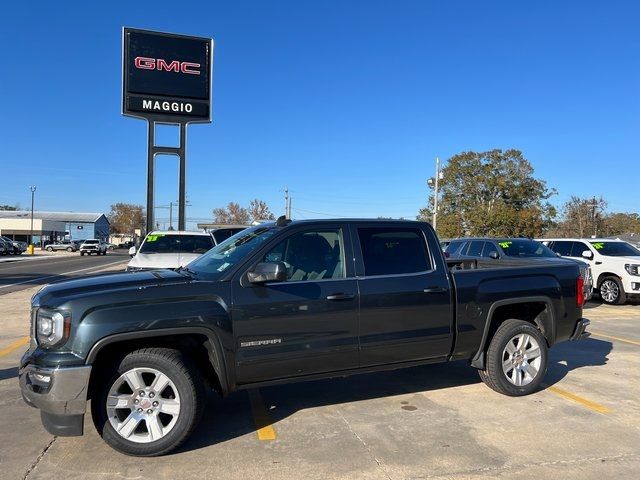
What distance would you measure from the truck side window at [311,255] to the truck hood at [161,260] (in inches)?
264

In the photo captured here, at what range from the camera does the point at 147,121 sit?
20.7m

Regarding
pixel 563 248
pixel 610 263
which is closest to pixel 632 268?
pixel 610 263

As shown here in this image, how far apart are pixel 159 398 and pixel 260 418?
1.16 meters

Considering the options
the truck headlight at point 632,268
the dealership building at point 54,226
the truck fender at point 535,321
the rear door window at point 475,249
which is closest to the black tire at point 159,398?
the truck fender at point 535,321

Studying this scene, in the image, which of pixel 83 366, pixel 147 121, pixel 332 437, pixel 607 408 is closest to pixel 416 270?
pixel 332 437

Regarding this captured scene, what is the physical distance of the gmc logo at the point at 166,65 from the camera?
67.2 feet

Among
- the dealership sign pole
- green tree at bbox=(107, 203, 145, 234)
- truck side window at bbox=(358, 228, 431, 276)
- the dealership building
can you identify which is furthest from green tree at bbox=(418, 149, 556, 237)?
green tree at bbox=(107, 203, 145, 234)

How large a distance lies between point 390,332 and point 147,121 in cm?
Answer: 1839

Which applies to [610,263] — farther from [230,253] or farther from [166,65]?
[166,65]

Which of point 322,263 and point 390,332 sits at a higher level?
point 322,263

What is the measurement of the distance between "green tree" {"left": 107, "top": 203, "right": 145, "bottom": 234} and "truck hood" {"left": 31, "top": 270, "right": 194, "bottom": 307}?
11799 cm

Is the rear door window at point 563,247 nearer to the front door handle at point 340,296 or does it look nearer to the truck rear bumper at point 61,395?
the front door handle at point 340,296

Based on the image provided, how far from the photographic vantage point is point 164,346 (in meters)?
4.24

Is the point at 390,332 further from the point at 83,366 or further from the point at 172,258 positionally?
the point at 172,258
